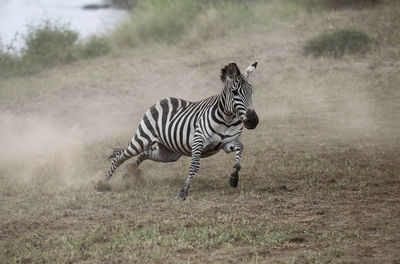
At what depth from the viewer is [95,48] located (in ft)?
71.0

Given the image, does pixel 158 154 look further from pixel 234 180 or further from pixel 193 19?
pixel 193 19

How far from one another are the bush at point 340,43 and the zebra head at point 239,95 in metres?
10.4

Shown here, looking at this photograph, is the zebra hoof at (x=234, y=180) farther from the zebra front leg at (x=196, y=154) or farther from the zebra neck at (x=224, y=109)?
the zebra neck at (x=224, y=109)

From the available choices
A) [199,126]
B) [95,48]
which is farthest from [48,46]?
[199,126]

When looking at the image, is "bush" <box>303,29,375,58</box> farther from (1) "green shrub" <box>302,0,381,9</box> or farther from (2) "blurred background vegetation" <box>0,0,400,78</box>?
(1) "green shrub" <box>302,0,381,9</box>

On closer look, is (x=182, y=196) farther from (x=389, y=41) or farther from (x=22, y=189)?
(x=389, y=41)

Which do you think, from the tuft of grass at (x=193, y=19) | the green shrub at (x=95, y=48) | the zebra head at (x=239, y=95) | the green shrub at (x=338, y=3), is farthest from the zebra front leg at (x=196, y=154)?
the green shrub at (x=338, y=3)

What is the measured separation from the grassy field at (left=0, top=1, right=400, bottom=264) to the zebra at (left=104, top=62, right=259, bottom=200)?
16.5 inches

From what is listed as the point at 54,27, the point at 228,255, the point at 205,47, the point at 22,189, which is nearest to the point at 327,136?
the point at 22,189

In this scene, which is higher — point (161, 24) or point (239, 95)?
point (161, 24)

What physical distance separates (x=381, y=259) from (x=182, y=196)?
10.1ft

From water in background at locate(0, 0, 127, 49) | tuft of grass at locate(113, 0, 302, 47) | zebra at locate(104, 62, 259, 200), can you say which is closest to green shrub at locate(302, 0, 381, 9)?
tuft of grass at locate(113, 0, 302, 47)

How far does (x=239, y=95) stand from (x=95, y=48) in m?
14.6

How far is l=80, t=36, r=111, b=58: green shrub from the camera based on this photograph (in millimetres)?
21547
